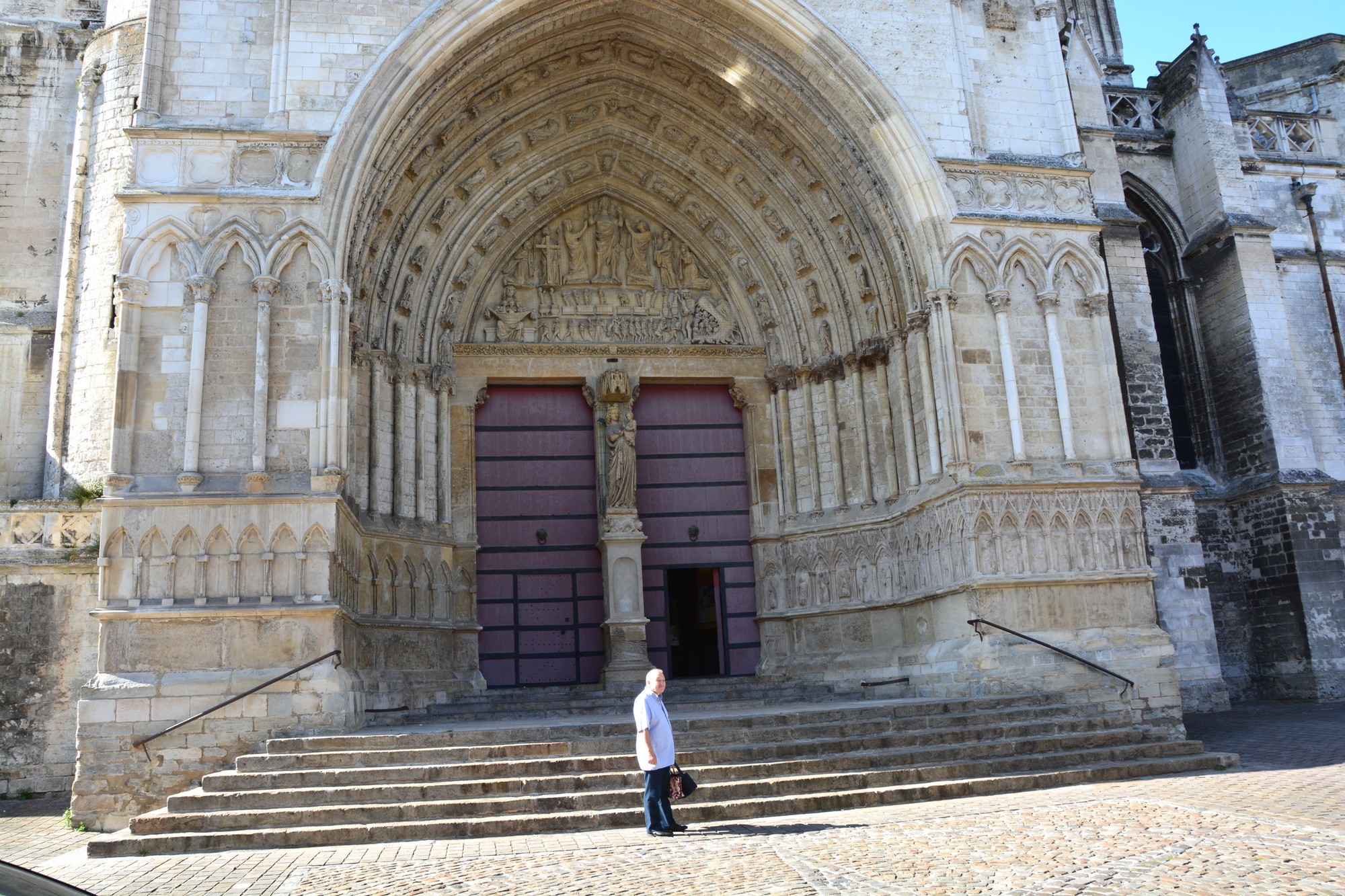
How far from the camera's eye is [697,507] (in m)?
12.9

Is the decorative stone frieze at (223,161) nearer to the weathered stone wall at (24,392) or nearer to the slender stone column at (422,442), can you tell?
the slender stone column at (422,442)

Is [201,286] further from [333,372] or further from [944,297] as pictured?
[944,297]

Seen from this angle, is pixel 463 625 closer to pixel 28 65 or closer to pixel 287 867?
pixel 287 867

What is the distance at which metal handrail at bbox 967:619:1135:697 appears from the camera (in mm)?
9766

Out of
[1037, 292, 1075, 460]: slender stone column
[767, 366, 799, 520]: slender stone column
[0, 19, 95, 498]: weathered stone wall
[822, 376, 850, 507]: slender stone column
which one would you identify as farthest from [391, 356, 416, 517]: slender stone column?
[1037, 292, 1075, 460]: slender stone column

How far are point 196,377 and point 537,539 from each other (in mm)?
4501

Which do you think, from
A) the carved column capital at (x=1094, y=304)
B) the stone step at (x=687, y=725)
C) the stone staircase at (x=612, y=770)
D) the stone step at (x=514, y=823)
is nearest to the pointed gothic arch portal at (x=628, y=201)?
the carved column capital at (x=1094, y=304)

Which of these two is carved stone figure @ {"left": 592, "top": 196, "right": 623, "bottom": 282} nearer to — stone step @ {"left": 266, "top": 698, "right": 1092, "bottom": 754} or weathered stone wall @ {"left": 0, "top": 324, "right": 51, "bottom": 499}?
Result: stone step @ {"left": 266, "top": 698, "right": 1092, "bottom": 754}

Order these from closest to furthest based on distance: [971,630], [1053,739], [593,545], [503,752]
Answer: [503,752]
[1053,739]
[971,630]
[593,545]

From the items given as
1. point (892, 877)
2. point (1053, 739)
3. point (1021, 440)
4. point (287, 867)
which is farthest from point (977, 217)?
point (287, 867)

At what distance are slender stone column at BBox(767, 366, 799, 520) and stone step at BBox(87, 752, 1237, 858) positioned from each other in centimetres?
539

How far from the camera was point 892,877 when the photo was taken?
493 centimetres

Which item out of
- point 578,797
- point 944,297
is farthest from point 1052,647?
point 578,797

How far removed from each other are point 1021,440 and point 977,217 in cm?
238
